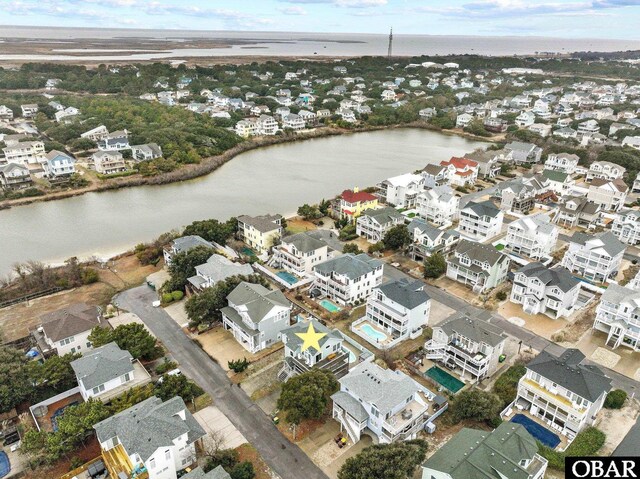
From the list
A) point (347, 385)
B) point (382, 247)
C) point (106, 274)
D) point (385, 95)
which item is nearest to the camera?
point (347, 385)

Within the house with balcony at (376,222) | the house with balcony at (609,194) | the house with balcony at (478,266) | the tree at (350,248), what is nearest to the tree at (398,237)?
the house with balcony at (376,222)

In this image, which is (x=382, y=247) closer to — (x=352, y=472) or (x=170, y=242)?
(x=170, y=242)

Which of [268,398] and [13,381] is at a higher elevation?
[13,381]

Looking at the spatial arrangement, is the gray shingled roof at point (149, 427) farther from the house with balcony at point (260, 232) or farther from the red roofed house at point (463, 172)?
the red roofed house at point (463, 172)

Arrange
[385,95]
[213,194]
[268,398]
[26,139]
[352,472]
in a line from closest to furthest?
[352,472] → [268,398] → [213,194] → [26,139] → [385,95]

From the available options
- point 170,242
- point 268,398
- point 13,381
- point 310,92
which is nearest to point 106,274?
point 170,242

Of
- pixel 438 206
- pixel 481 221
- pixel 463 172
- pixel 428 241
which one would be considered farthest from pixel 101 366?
pixel 463 172

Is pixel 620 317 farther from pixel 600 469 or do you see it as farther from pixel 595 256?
pixel 600 469
